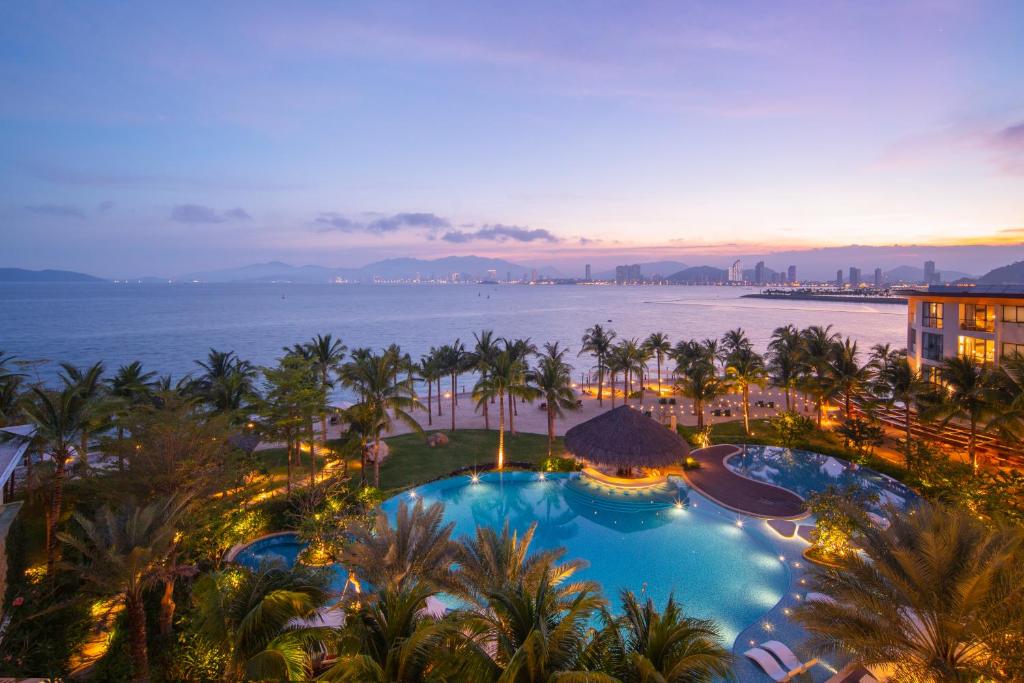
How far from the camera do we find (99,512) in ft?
37.5

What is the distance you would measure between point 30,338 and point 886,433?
363 ft

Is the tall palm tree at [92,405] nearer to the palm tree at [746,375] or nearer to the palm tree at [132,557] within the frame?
the palm tree at [132,557]

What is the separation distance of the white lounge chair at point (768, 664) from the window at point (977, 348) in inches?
984

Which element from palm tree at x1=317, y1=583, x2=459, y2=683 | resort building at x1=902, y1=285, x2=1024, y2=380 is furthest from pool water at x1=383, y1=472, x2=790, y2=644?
resort building at x1=902, y1=285, x2=1024, y2=380

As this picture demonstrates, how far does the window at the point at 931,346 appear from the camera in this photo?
30.0 meters

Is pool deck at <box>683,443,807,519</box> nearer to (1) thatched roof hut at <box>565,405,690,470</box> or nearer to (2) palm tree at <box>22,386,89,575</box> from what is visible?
(1) thatched roof hut at <box>565,405,690,470</box>

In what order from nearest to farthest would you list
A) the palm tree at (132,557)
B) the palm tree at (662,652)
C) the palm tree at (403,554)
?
the palm tree at (662,652) → the palm tree at (132,557) → the palm tree at (403,554)

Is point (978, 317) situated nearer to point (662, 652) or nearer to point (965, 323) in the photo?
point (965, 323)

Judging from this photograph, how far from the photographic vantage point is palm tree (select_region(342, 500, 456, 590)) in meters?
11.1

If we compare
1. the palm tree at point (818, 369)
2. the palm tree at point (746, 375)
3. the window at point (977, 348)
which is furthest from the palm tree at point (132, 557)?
the window at point (977, 348)

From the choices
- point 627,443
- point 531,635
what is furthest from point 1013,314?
point 531,635

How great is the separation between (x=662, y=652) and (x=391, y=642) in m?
4.56

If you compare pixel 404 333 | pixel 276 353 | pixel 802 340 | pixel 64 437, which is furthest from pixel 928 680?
pixel 404 333

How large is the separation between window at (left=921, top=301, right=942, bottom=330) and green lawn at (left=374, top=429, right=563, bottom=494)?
24.3 metres
